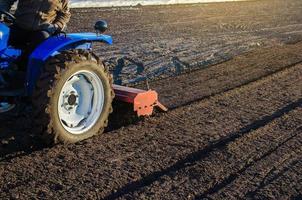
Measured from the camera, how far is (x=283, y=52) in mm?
10539

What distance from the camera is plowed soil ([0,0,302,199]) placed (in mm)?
4102

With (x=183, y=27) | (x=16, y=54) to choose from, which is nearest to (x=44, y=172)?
(x=16, y=54)

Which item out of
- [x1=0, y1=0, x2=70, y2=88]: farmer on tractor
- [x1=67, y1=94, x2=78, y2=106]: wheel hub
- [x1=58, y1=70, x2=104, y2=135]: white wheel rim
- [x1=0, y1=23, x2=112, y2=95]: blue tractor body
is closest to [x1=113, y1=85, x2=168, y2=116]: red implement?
[x1=58, y1=70, x2=104, y2=135]: white wheel rim

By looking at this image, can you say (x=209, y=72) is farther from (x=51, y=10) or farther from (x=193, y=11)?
(x=193, y=11)

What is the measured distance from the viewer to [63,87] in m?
4.88

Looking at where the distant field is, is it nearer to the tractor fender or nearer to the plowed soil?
the plowed soil

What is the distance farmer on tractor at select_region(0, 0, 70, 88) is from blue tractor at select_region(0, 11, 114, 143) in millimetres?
79

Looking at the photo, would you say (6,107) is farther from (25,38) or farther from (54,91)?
(54,91)

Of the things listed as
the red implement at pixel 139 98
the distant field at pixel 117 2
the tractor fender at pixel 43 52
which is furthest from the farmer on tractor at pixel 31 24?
the distant field at pixel 117 2

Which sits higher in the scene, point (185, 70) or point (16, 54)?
point (16, 54)

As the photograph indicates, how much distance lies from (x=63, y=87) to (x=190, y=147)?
4.21ft

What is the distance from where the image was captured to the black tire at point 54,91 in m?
4.65

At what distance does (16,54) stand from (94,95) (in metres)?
0.83

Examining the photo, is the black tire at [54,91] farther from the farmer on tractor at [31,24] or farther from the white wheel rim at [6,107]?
the white wheel rim at [6,107]
